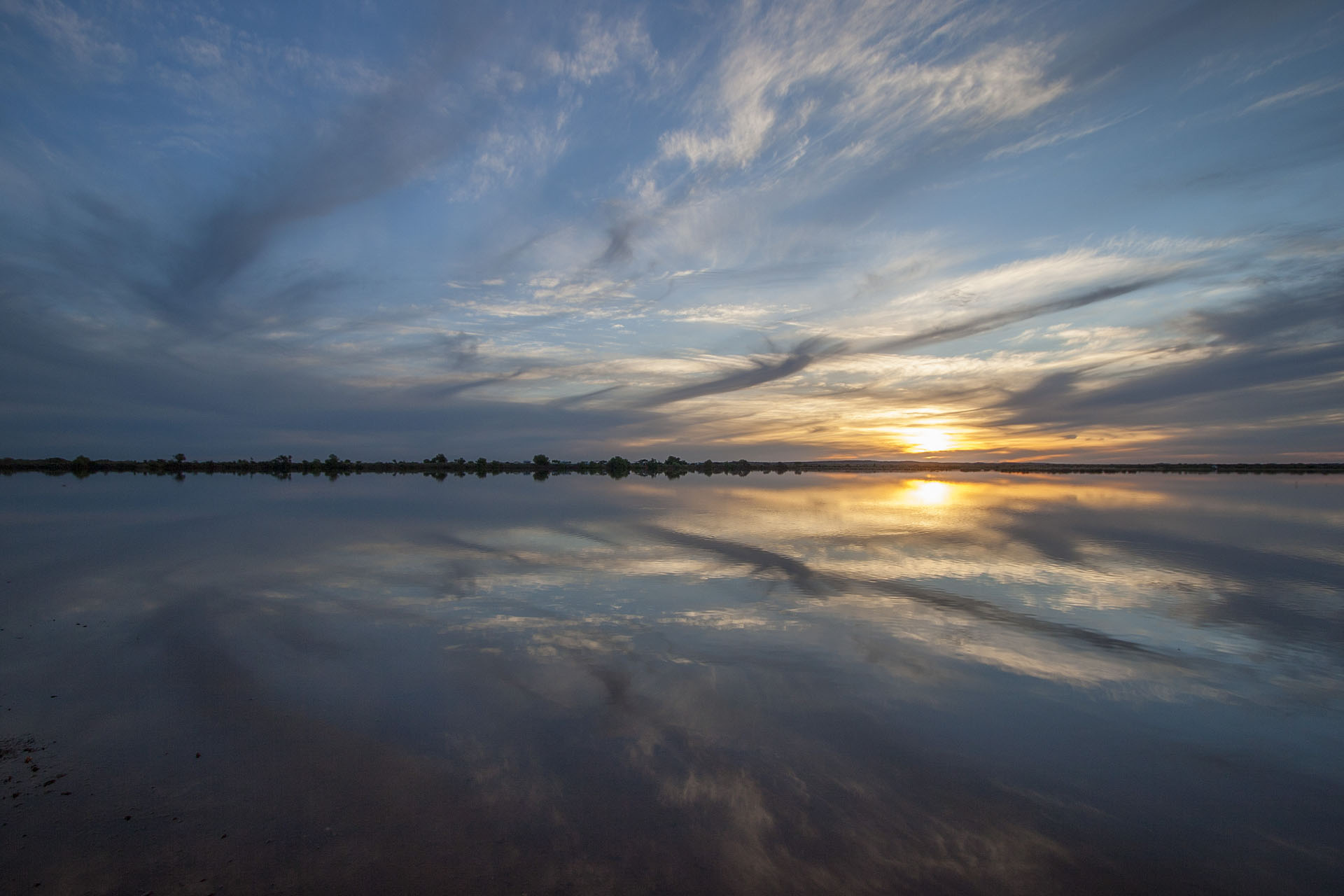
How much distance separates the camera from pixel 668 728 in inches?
263

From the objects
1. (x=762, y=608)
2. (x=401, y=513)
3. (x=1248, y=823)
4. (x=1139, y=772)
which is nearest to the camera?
(x=1248, y=823)

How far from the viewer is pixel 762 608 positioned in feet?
39.0

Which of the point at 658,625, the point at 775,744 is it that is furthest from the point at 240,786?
the point at 658,625

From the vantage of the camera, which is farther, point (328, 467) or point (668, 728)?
point (328, 467)

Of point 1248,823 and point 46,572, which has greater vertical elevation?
point 46,572

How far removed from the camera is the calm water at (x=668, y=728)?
14.7 feet

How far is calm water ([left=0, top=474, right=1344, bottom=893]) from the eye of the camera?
176 inches

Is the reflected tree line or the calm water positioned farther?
the reflected tree line

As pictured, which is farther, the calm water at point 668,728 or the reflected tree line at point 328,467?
the reflected tree line at point 328,467

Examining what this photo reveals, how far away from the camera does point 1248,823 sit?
16.6 ft

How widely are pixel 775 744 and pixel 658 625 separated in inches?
180

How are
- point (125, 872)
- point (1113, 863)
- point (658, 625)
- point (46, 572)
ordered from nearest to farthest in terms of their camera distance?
point (125, 872) < point (1113, 863) < point (658, 625) < point (46, 572)

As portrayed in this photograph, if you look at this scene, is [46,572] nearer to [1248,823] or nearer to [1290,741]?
[1248,823]

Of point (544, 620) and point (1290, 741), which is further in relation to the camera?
point (544, 620)
